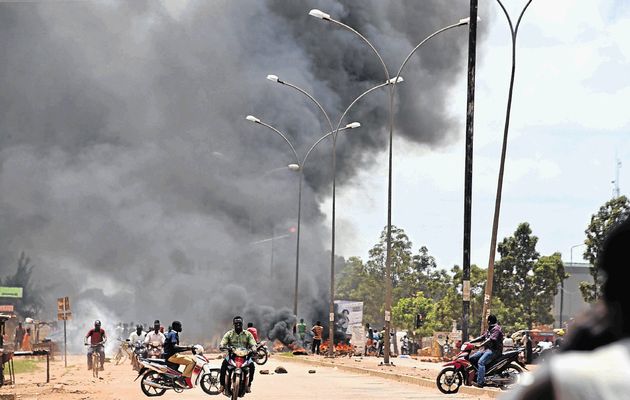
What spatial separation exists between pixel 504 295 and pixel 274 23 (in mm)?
23882

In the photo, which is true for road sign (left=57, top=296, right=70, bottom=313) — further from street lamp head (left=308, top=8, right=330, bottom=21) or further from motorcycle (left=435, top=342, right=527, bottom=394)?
motorcycle (left=435, top=342, right=527, bottom=394)

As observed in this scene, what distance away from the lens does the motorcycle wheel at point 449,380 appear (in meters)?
23.9

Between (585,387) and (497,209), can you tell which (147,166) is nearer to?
(497,209)

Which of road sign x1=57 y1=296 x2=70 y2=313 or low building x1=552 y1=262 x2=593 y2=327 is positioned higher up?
road sign x1=57 y1=296 x2=70 y2=313

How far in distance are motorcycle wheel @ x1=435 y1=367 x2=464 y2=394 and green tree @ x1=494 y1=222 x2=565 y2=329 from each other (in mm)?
50616

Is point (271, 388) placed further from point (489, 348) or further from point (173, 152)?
point (173, 152)

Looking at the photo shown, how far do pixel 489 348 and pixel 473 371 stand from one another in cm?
134

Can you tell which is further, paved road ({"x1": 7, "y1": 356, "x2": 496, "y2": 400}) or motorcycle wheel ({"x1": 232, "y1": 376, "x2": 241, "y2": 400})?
paved road ({"x1": 7, "y1": 356, "x2": 496, "y2": 400})

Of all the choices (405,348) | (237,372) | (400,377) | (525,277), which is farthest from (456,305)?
(237,372)

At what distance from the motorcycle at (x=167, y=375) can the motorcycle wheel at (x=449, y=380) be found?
414cm

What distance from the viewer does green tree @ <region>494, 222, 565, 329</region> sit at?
74569mm

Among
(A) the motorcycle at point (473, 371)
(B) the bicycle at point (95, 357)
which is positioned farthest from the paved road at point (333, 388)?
(B) the bicycle at point (95, 357)

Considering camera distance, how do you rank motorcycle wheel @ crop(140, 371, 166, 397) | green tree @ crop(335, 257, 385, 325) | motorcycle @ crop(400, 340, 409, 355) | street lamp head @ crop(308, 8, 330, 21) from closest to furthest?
motorcycle wheel @ crop(140, 371, 166, 397), street lamp head @ crop(308, 8, 330, 21), motorcycle @ crop(400, 340, 409, 355), green tree @ crop(335, 257, 385, 325)

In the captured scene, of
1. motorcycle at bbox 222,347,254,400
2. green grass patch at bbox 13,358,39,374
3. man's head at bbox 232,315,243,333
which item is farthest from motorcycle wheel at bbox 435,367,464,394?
green grass patch at bbox 13,358,39,374
